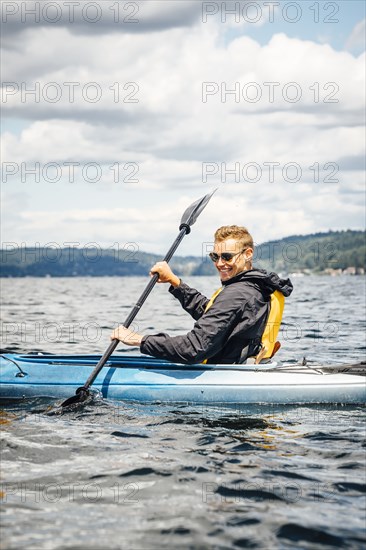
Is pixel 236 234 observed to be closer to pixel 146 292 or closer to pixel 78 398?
pixel 146 292

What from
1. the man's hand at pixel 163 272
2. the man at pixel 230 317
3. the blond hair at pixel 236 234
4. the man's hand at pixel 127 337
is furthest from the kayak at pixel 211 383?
the blond hair at pixel 236 234

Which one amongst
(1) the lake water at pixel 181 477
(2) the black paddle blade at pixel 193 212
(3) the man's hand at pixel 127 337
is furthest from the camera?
(2) the black paddle blade at pixel 193 212

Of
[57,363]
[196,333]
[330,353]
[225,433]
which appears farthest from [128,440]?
[330,353]

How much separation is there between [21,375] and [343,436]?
4.26m

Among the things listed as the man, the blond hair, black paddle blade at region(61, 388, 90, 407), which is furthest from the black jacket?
black paddle blade at region(61, 388, 90, 407)

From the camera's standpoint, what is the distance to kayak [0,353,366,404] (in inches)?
301

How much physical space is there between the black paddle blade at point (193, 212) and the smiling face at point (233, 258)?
2.74 metres

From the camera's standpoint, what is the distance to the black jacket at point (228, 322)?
7.13 m

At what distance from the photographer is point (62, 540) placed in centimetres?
404

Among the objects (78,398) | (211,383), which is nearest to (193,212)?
(211,383)

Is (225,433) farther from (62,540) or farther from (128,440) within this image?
(62,540)

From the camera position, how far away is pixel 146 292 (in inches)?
338

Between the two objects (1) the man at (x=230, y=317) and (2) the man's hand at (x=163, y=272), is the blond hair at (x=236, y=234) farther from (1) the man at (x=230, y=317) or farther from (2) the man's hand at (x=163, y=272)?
(2) the man's hand at (x=163, y=272)

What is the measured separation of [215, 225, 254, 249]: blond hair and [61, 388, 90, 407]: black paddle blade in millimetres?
2479
